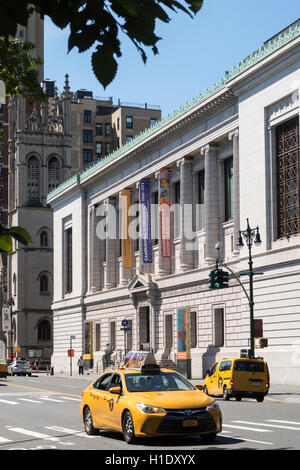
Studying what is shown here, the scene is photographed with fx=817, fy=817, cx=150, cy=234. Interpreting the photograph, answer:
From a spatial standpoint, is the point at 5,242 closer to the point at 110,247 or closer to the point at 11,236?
the point at 11,236

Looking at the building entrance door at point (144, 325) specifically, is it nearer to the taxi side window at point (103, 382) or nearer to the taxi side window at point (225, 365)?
the taxi side window at point (225, 365)

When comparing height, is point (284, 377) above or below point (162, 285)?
below

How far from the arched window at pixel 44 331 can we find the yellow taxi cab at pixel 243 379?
8019cm

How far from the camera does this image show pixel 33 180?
114 meters

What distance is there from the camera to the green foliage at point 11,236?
6461mm

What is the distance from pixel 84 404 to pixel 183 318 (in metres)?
41.8

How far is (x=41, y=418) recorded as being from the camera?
965 inches

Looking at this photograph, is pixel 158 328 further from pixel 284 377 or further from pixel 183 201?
pixel 284 377

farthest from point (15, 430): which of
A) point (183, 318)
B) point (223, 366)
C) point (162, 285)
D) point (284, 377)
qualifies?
point (162, 285)

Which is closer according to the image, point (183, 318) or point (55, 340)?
point (183, 318)

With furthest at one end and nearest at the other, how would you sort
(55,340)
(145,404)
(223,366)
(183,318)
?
(55,340) < (183,318) < (223,366) < (145,404)

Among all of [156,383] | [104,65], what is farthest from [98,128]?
[104,65]

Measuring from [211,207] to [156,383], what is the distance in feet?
136

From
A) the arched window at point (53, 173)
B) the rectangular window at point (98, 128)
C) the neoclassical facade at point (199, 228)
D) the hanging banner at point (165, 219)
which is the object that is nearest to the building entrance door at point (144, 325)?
the neoclassical facade at point (199, 228)
